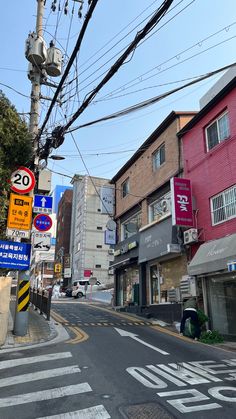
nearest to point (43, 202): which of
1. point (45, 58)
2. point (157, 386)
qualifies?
point (45, 58)

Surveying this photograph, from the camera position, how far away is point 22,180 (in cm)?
1114

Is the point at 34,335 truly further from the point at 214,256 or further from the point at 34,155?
the point at 214,256

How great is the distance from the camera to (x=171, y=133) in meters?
18.4

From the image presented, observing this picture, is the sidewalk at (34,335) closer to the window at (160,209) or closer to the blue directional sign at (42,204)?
the blue directional sign at (42,204)

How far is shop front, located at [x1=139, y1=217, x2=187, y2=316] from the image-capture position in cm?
1644

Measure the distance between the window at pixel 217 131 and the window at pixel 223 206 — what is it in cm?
224

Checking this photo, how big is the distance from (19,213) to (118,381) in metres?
6.24

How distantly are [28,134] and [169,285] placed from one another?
10467mm

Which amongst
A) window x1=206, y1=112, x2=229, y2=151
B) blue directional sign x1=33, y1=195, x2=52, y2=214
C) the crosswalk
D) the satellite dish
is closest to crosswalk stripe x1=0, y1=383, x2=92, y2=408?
the crosswalk

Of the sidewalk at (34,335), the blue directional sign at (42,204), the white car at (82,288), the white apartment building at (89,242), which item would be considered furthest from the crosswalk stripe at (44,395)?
the white apartment building at (89,242)

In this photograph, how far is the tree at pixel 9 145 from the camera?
1027 cm

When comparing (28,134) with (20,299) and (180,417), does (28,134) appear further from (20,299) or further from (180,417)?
(180,417)

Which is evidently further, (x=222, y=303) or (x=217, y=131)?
(x=217, y=131)

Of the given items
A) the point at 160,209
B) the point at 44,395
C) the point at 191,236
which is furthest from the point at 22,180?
the point at 160,209
